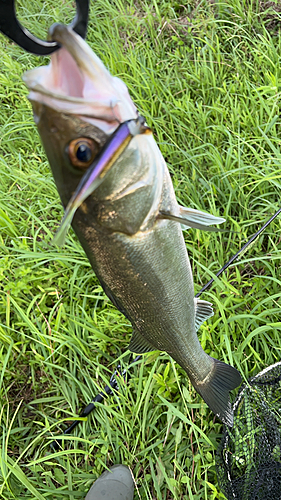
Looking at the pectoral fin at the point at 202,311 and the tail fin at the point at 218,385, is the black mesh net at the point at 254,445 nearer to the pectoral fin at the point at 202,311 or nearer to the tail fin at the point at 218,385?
the tail fin at the point at 218,385

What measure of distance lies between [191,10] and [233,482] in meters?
4.30

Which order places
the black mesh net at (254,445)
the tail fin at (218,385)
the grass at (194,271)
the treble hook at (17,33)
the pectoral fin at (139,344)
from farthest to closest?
the grass at (194,271) < the black mesh net at (254,445) < the tail fin at (218,385) < the pectoral fin at (139,344) < the treble hook at (17,33)

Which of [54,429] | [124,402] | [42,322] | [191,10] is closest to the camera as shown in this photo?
[124,402]

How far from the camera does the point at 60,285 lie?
2770mm

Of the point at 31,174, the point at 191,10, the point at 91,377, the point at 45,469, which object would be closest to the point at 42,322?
the point at 91,377

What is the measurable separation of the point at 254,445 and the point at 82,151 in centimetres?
204

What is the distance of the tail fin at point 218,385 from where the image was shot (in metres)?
1.70

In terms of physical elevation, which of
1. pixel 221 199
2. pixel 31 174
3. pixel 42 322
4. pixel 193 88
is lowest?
pixel 42 322

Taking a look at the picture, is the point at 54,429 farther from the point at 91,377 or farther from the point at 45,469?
the point at 91,377

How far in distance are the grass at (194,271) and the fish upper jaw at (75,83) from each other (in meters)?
1.57

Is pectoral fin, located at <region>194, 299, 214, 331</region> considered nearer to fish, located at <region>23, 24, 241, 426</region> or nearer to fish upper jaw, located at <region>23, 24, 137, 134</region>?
fish, located at <region>23, 24, 241, 426</region>

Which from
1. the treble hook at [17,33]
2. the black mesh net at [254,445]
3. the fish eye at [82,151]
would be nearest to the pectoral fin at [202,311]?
the black mesh net at [254,445]

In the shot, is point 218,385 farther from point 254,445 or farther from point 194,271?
point 194,271

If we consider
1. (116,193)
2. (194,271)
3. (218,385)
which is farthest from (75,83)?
(194,271)
